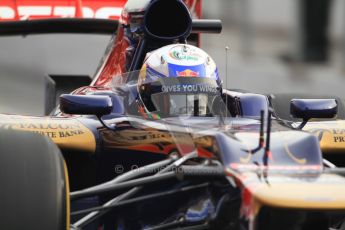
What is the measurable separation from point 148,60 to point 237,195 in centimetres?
163

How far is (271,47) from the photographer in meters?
14.8

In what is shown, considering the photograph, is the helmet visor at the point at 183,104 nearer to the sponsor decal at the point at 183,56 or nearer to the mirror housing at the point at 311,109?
the sponsor decal at the point at 183,56

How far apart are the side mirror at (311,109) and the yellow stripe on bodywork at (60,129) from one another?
94 cm

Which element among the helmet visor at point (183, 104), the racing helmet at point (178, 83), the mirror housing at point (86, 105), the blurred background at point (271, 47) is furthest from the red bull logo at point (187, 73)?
the blurred background at point (271, 47)

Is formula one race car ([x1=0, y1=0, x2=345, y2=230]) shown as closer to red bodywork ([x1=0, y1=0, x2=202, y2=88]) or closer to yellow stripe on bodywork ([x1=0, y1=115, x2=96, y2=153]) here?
yellow stripe on bodywork ([x1=0, y1=115, x2=96, y2=153])

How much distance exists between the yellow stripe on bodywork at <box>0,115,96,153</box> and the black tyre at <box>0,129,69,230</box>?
0.59 meters

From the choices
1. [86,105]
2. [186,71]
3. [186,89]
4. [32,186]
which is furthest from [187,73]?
[32,186]

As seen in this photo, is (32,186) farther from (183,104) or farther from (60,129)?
(183,104)

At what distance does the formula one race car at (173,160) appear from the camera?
331 cm

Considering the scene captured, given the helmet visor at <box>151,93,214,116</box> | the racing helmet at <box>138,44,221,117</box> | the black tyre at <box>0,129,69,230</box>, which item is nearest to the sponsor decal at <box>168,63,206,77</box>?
the racing helmet at <box>138,44,221,117</box>

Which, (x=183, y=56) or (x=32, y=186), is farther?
(x=183, y=56)

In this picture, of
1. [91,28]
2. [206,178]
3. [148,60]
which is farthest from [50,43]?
[206,178]

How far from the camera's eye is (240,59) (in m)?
13.1

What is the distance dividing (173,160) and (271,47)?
11079mm
